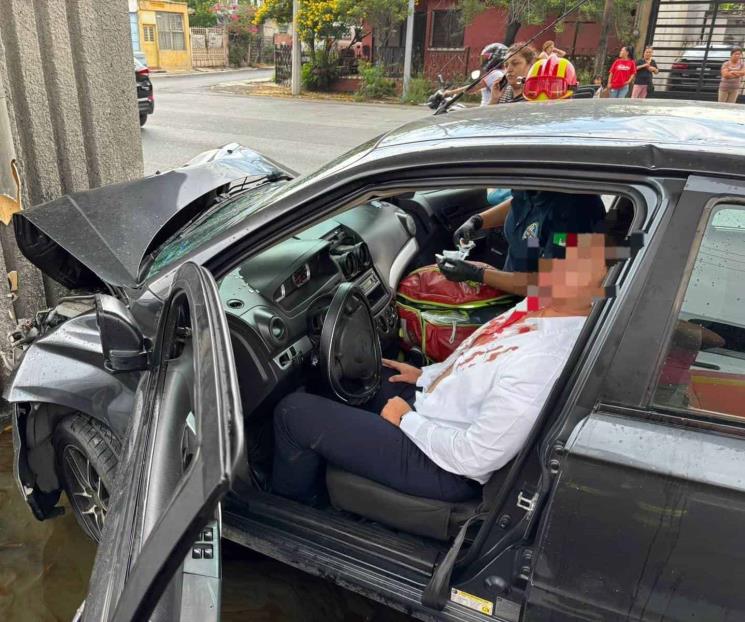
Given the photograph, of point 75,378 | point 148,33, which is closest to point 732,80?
point 75,378

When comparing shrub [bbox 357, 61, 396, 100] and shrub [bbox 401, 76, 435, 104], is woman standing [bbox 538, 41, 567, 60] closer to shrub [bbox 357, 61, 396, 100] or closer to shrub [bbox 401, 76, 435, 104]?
shrub [bbox 401, 76, 435, 104]

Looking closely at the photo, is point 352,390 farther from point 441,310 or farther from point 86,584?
point 86,584

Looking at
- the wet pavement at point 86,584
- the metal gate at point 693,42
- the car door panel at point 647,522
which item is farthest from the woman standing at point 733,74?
the car door panel at point 647,522

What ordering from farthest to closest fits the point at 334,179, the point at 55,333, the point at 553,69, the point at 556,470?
1. the point at 553,69
2. the point at 55,333
3. the point at 334,179
4. the point at 556,470

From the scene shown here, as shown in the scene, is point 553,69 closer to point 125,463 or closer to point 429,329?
point 429,329

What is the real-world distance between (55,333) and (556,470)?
1799 millimetres

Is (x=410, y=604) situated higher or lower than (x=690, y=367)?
lower

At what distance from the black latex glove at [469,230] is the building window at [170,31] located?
3299 centimetres

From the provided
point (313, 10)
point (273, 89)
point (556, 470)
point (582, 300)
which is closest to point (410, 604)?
point (556, 470)

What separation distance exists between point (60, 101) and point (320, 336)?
8.00 feet

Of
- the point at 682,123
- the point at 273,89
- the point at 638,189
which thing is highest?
the point at 682,123

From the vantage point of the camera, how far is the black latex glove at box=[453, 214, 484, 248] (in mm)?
3361

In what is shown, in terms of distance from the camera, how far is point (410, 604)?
174 cm

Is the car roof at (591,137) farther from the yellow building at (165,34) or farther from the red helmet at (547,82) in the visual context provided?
the yellow building at (165,34)
